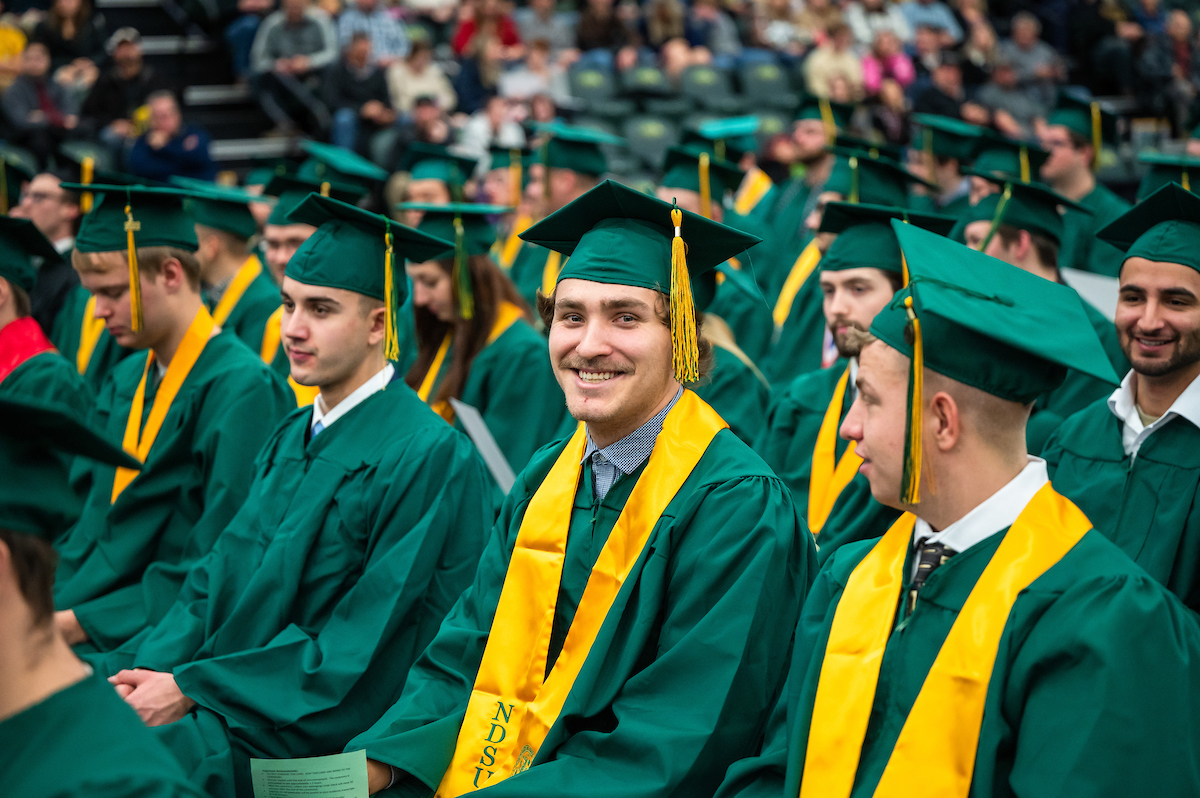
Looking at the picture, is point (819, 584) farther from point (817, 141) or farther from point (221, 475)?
point (817, 141)

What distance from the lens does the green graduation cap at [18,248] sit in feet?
14.0

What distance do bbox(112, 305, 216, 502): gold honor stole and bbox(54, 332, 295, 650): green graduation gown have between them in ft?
0.12

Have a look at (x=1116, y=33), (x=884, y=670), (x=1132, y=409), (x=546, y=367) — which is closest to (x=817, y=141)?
(x=546, y=367)

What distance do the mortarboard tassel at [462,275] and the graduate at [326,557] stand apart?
132cm

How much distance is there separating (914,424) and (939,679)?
1.40 feet

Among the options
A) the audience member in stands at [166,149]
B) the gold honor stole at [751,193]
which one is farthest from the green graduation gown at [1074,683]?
the audience member in stands at [166,149]

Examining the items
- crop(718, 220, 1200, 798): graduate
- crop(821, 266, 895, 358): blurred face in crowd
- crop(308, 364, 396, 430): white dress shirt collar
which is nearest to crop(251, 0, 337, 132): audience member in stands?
crop(821, 266, 895, 358): blurred face in crowd

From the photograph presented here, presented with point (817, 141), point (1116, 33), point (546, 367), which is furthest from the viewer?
point (1116, 33)

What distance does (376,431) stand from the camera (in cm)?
328

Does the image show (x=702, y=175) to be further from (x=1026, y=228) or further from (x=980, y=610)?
(x=980, y=610)

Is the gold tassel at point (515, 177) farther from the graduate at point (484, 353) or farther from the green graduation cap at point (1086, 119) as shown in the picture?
the green graduation cap at point (1086, 119)

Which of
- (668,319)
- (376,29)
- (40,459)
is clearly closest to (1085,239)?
(668,319)

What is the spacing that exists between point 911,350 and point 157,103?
32.8 feet

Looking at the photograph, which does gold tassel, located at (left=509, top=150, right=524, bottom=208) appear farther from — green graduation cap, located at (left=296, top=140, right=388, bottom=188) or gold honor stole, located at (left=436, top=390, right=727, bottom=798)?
gold honor stole, located at (left=436, top=390, right=727, bottom=798)
